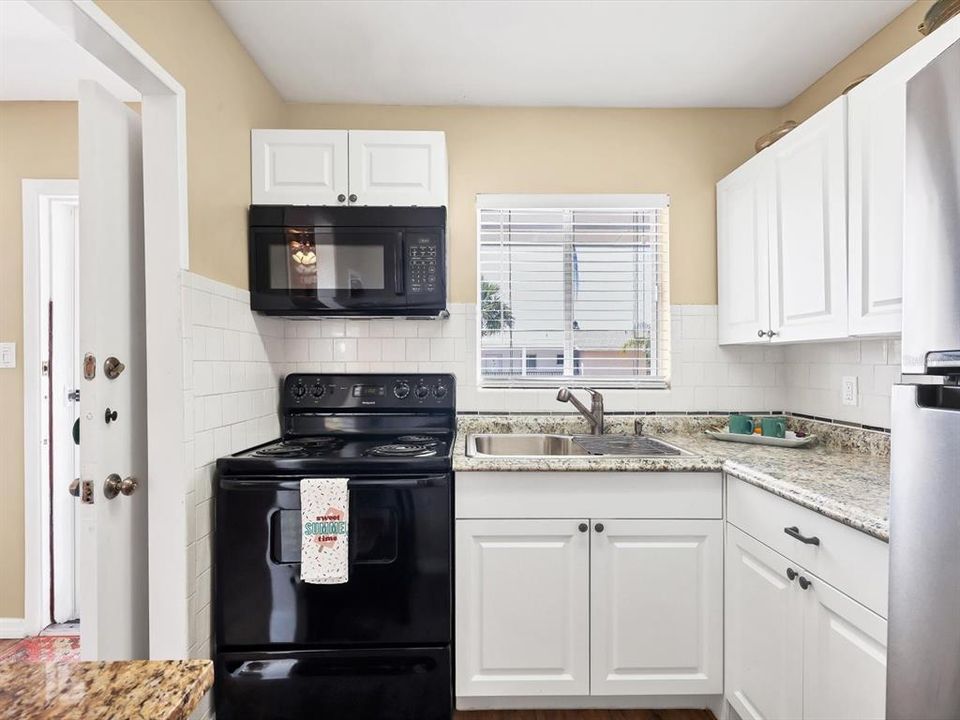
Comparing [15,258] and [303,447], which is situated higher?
[15,258]

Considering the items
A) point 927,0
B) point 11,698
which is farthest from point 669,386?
point 11,698

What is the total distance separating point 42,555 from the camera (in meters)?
2.37

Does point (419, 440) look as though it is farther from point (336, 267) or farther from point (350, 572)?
point (336, 267)

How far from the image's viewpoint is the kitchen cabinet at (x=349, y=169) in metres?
2.04

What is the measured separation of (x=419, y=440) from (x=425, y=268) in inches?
29.1

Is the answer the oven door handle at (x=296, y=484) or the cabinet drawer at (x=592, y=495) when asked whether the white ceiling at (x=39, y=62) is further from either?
the cabinet drawer at (x=592, y=495)

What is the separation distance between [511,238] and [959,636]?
2091 millimetres

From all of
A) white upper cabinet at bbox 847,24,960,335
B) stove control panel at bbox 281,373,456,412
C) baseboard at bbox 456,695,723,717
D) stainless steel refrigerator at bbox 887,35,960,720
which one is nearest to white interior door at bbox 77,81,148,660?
stove control panel at bbox 281,373,456,412

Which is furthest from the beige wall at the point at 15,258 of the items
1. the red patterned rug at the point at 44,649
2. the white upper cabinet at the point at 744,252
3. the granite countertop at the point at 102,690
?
the white upper cabinet at the point at 744,252

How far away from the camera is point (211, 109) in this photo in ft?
5.64

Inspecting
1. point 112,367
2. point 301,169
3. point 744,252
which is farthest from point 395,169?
point 744,252

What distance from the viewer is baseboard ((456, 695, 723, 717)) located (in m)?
1.81

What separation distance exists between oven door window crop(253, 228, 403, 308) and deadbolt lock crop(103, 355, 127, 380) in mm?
671

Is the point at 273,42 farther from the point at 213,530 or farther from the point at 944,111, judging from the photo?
the point at 944,111
